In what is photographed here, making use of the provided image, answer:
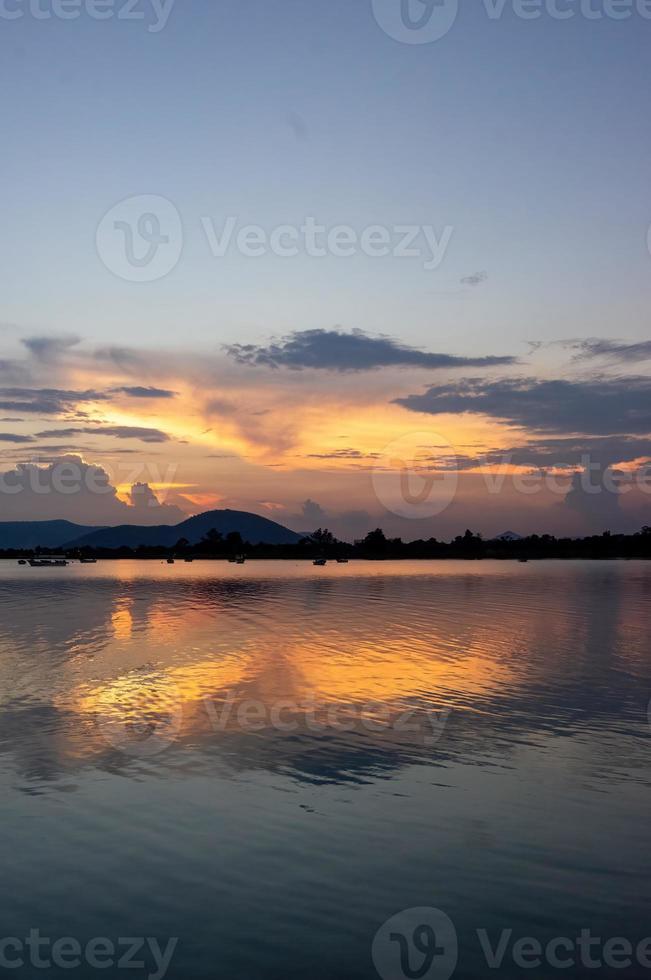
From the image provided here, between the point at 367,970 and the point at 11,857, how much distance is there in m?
8.59

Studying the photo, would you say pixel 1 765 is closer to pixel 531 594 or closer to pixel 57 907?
pixel 57 907

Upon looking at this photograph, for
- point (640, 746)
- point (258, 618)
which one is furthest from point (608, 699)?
point (258, 618)

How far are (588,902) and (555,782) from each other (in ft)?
25.9

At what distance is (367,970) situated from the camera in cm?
1268

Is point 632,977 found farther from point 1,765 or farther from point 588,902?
point 1,765

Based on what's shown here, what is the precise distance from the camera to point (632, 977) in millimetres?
12625

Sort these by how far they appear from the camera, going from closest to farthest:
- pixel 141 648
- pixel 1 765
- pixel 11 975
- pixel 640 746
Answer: pixel 11 975 < pixel 1 765 < pixel 640 746 < pixel 141 648

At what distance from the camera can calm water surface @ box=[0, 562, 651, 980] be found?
14.1 metres

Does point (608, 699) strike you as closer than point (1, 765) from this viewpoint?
No

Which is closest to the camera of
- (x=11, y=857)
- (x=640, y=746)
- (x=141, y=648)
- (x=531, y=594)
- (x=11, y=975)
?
(x=11, y=975)

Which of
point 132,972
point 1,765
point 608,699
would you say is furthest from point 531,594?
point 132,972

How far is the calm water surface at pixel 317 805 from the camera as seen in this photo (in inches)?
557

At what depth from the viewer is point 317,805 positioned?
20375mm

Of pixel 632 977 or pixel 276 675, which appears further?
pixel 276 675
